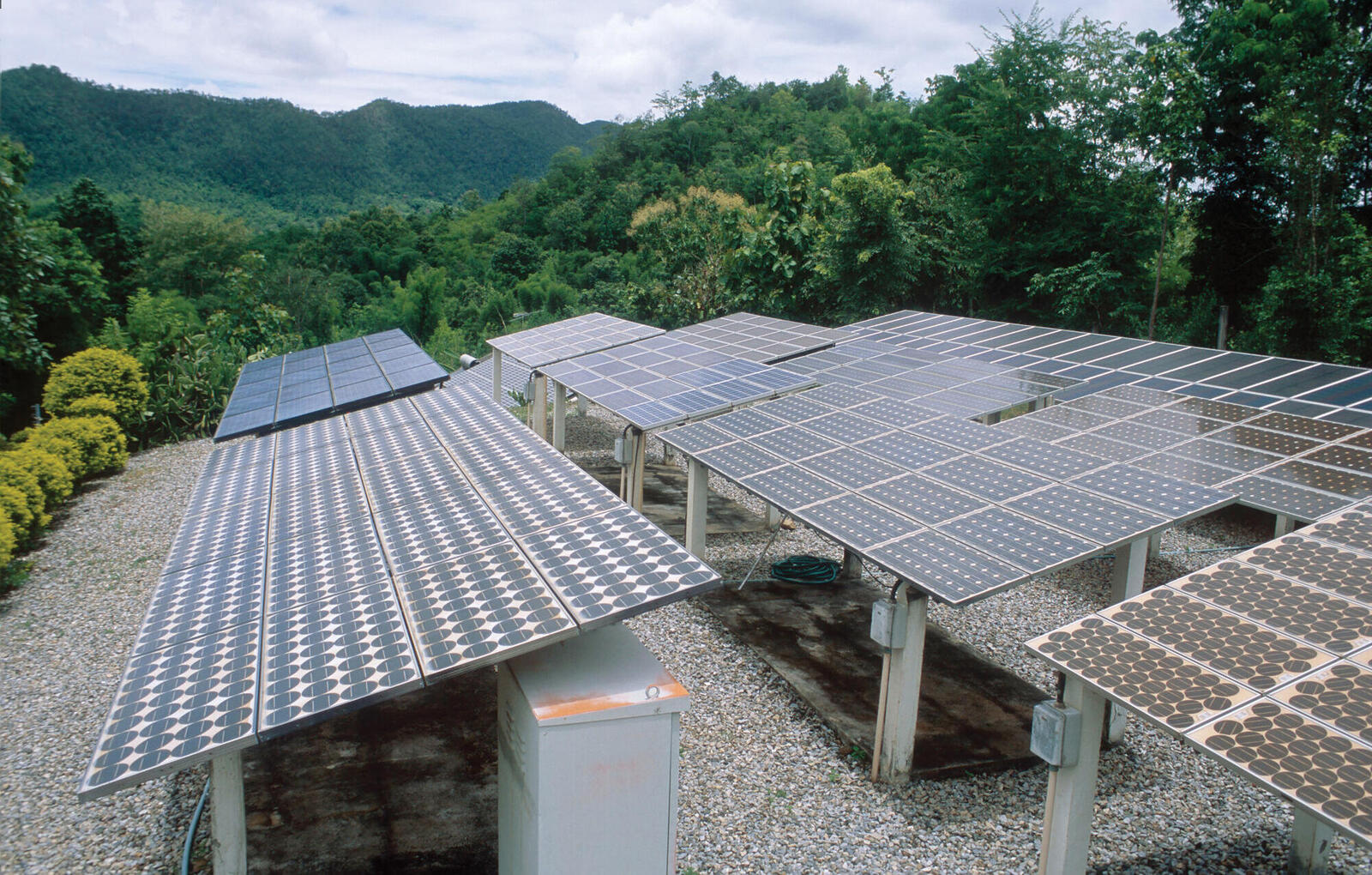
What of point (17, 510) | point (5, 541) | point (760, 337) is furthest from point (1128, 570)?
point (17, 510)

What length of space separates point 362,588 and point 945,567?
4481mm

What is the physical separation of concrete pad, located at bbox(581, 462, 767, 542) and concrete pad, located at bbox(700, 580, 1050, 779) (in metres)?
2.47

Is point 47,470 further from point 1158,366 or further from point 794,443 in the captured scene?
point 1158,366

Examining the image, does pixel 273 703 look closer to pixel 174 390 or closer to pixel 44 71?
pixel 174 390

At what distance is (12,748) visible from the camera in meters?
8.00

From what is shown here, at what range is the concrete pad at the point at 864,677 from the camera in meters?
7.86

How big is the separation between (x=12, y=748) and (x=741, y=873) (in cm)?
708

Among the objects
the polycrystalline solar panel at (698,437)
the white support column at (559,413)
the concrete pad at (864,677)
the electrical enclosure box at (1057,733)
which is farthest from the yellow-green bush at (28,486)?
the electrical enclosure box at (1057,733)

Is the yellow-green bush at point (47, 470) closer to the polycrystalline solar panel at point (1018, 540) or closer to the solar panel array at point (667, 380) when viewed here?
the solar panel array at point (667, 380)

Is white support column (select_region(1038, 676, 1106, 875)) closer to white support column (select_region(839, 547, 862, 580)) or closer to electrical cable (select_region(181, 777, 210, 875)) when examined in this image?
electrical cable (select_region(181, 777, 210, 875))

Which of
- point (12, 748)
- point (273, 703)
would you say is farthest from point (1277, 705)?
point (12, 748)

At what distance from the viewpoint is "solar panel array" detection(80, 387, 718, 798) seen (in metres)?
4.53

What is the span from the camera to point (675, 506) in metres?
15.9

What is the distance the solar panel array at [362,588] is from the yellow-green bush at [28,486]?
7.90 metres
